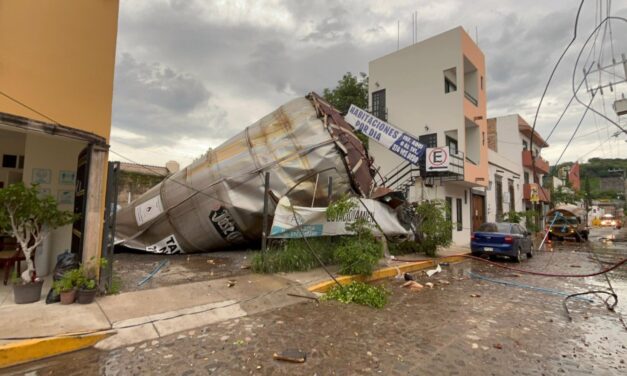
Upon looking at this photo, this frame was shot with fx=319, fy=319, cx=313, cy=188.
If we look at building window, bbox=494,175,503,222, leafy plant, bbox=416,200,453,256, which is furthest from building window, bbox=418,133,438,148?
building window, bbox=494,175,503,222

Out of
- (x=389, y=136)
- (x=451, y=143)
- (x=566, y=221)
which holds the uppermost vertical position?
(x=451, y=143)

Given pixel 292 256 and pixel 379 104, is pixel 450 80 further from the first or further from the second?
pixel 292 256

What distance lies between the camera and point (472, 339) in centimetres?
451

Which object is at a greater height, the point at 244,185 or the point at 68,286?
the point at 244,185

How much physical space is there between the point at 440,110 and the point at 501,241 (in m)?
7.88

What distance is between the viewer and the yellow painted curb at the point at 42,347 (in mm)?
3496

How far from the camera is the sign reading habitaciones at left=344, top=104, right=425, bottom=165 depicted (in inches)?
532

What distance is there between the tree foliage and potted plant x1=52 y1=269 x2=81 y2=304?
20057mm

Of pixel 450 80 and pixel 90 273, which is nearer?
pixel 90 273

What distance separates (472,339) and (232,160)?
24.3 ft

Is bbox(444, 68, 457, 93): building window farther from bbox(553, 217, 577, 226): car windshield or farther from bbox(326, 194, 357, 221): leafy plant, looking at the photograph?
bbox(553, 217, 577, 226): car windshield

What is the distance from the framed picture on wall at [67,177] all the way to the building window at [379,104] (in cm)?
1584

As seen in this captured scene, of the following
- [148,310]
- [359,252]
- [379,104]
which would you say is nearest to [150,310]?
[148,310]

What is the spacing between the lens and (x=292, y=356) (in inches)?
149
